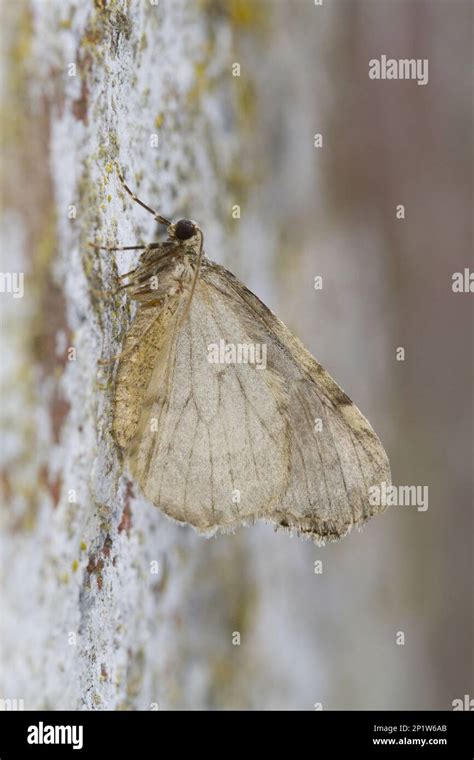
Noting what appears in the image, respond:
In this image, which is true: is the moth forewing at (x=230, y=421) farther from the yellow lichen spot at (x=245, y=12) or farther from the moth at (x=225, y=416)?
the yellow lichen spot at (x=245, y=12)

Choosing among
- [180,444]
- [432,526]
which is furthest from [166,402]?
[432,526]

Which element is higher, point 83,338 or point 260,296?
point 260,296

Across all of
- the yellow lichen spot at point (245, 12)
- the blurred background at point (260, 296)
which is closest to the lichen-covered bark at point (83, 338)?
the blurred background at point (260, 296)

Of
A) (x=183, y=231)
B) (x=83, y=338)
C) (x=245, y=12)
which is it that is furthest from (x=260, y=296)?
(x=83, y=338)

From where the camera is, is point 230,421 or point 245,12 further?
point 245,12

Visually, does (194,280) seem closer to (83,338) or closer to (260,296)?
(83,338)

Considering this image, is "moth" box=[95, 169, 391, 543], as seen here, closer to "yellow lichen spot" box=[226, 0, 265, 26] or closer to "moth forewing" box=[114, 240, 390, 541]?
"moth forewing" box=[114, 240, 390, 541]

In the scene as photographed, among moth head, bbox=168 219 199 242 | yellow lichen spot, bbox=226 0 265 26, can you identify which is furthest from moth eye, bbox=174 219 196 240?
yellow lichen spot, bbox=226 0 265 26
